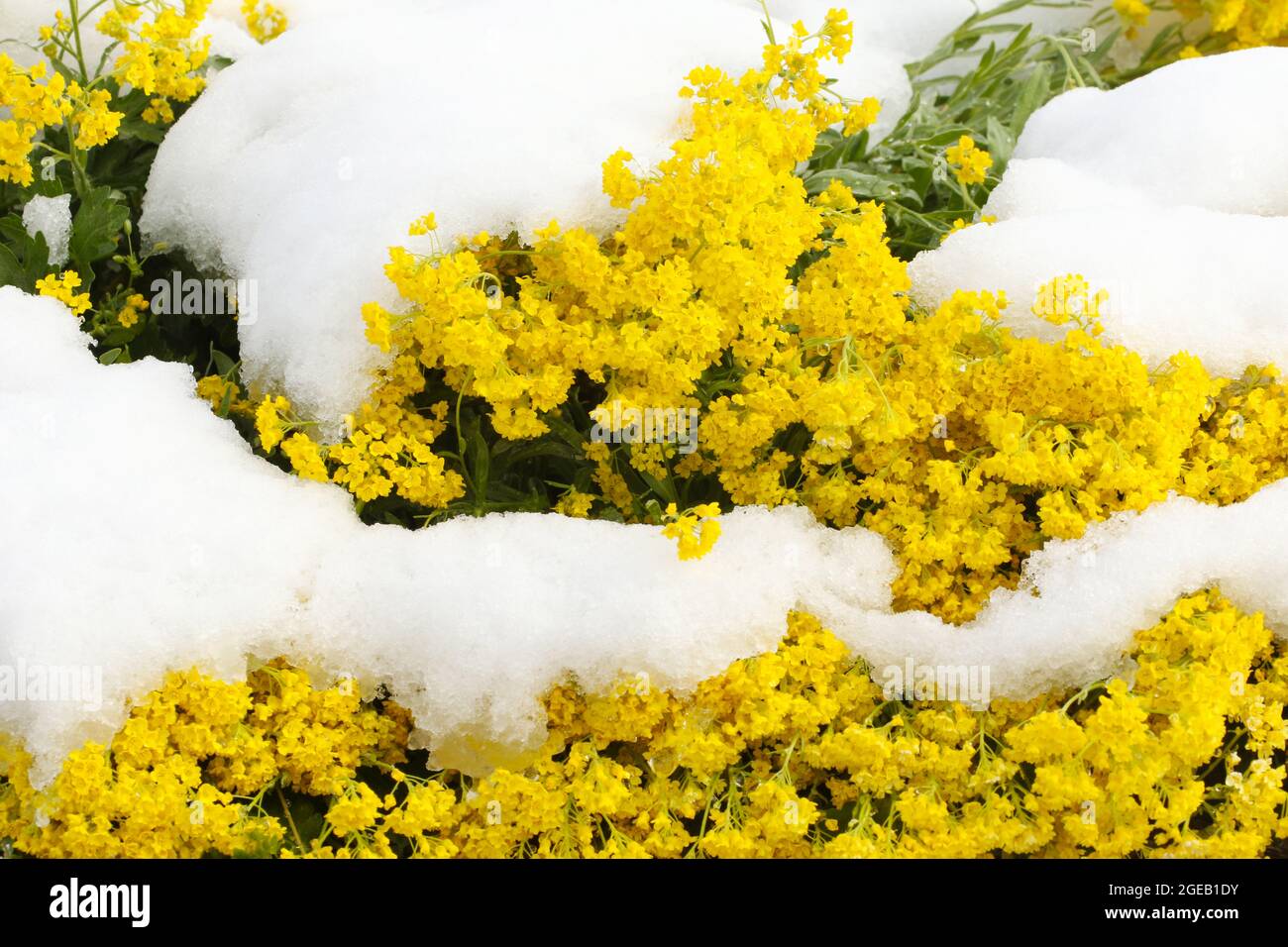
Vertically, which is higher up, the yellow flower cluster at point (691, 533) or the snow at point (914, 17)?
the snow at point (914, 17)

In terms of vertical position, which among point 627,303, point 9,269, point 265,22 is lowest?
point 627,303

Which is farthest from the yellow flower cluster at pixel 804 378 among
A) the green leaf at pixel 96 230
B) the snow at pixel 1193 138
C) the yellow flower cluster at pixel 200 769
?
the green leaf at pixel 96 230

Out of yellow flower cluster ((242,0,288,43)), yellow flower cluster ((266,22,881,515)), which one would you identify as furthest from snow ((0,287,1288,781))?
yellow flower cluster ((242,0,288,43))

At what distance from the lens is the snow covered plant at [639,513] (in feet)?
5.77

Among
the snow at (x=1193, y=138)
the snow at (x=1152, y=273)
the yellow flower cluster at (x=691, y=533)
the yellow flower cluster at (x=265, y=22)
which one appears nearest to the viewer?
the yellow flower cluster at (x=691, y=533)

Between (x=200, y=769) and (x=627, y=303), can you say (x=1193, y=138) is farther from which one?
(x=200, y=769)

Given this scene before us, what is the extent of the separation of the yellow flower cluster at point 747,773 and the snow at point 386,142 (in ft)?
1.85

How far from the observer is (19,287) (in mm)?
2342

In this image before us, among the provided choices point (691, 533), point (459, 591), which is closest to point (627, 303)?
point (691, 533)

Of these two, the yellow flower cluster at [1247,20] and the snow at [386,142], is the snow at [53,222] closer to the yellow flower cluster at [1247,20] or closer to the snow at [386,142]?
the snow at [386,142]

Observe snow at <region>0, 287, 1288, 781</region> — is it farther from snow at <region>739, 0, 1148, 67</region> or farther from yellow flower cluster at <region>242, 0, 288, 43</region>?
snow at <region>739, 0, 1148, 67</region>

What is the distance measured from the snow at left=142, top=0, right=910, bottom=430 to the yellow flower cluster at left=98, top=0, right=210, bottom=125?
99 mm

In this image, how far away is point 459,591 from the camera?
189 cm

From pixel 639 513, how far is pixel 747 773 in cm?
49
